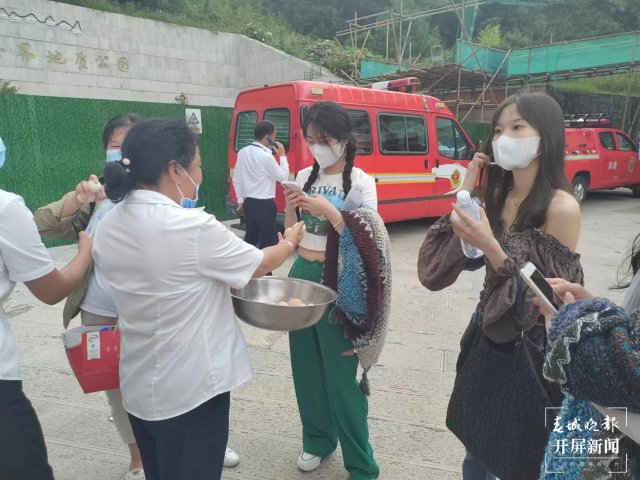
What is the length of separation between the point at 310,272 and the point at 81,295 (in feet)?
3.55

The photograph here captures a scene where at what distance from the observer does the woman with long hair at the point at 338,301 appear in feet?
7.16

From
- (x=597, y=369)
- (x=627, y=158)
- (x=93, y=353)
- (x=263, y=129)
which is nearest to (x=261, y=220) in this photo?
(x=263, y=129)

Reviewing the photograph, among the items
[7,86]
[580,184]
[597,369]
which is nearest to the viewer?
[597,369]

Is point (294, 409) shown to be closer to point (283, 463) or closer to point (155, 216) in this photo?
point (283, 463)

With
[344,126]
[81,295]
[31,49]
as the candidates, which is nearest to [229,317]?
[81,295]

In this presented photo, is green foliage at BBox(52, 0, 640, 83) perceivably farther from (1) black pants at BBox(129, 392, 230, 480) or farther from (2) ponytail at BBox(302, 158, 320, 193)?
(1) black pants at BBox(129, 392, 230, 480)

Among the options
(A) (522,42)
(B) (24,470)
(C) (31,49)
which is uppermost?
(A) (522,42)

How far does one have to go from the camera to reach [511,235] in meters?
1.76

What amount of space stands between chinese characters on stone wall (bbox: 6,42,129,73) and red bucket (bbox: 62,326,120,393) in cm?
1279

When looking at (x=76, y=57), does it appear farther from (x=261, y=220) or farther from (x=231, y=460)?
(x=231, y=460)

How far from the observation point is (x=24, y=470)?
1.56m

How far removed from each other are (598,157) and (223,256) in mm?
12718

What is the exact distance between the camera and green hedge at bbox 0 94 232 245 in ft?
22.8

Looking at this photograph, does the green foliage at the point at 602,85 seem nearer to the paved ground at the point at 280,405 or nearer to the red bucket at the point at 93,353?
the paved ground at the point at 280,405
